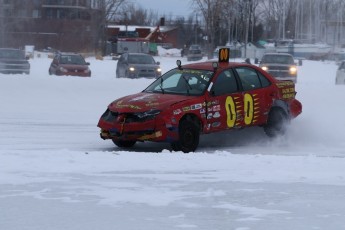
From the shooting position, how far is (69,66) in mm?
34969

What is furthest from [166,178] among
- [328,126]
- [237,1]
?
[237,1]

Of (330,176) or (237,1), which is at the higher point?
(237,1)

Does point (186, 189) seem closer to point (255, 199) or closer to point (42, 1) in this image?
point (255, 199)

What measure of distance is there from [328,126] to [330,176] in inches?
250

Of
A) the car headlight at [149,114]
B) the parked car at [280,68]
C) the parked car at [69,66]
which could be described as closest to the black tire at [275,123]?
the car headlight at [149,114]

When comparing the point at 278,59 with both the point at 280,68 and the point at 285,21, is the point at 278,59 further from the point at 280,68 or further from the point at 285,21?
the point at 285,21

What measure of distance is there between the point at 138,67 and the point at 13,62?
5.85 metres

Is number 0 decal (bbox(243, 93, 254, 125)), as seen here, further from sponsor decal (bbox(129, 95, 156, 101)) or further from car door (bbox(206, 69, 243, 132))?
sponsor decal (bbox(129, 95, 156, 101))

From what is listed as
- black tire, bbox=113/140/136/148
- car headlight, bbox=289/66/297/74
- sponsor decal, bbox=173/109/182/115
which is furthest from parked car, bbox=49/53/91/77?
sponsor decal, bbox=173/109/182/115

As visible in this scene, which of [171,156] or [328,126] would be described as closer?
[171,156]

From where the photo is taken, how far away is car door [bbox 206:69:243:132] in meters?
12.7

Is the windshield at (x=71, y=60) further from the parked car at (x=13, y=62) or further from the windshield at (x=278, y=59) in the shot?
the windshield at (x=278, y=59)

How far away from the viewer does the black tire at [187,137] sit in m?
12.1

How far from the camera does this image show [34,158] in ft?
31.8
